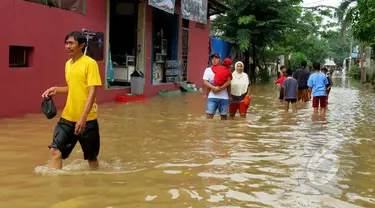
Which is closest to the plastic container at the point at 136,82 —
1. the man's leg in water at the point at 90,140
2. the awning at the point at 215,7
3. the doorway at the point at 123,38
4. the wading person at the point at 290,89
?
the doorway at the point at 123,38

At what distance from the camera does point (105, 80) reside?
13.5 metres

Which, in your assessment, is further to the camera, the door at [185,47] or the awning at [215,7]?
the awning at [215,7]

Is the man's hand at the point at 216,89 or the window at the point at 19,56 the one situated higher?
the window at the point at 19,56

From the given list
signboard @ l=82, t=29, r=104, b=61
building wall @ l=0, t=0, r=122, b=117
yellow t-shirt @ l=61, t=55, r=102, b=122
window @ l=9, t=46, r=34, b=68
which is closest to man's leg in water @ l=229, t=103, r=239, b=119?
building wall @ l=0, t=0, r=122, b=117

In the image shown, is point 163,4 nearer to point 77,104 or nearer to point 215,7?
point 215,7

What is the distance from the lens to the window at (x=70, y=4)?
34.9 ft

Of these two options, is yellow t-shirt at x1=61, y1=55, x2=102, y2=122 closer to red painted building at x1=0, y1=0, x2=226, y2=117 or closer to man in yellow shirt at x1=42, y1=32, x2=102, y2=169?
man in yellow shirt at x1=42, y1=32, x2=102, y2=169

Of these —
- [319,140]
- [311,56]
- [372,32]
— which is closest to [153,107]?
[319,140]

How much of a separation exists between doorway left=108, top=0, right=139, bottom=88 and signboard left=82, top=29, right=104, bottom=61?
265cm

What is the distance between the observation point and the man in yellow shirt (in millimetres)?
4938

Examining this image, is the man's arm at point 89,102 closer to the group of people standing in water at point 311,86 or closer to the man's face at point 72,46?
the man's face at point 72,46

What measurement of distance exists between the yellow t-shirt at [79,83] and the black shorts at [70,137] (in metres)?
0.08

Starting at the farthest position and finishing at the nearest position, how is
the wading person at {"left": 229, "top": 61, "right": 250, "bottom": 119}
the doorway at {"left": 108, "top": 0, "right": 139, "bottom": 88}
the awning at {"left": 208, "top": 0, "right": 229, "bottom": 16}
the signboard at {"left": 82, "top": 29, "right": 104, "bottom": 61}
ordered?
the awning at {"left": 208, "top": 0, "right": 229, "bottom": 16}, the doorway at {"left": 108, "top": 0, "right": 139, "bottom": 88}, the signboard at {"left": 82, "top": 29, "right": 104, "bottom": 61}, the wading person at {"left": 229, "top": 61, "right": 250, "bottom": 119}

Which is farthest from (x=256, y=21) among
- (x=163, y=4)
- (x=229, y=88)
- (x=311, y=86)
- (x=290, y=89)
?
(x=229, y=88)
